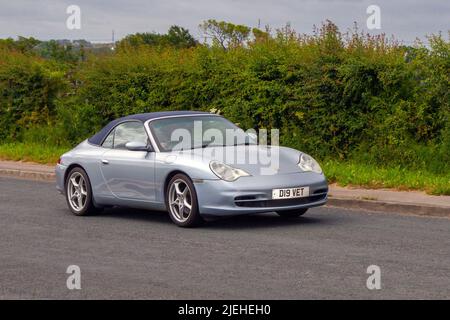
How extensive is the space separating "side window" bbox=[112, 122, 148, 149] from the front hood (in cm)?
98

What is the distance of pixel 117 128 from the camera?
14.7 meters

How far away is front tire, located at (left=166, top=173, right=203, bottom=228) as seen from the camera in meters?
12.8

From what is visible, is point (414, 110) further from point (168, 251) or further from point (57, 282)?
point (57, 282)

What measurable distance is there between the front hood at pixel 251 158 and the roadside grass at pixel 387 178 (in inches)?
132

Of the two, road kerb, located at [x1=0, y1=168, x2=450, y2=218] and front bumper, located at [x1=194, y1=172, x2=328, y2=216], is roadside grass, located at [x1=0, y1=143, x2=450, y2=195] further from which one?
front bumper, located at [x1=194, y1=172, x2=328, y2=216]

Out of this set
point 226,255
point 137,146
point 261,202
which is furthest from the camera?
point 137,146

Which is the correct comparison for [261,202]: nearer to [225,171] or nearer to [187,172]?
[225,171]

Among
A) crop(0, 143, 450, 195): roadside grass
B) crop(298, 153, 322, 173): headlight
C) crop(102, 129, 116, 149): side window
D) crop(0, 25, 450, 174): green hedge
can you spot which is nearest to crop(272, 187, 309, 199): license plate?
crop(298, 153, 322, 173): headlight

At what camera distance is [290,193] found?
12.8 meters

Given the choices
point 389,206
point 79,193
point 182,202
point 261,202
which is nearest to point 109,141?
point 79,193

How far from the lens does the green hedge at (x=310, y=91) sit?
1880 centimetres

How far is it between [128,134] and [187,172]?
186 cm

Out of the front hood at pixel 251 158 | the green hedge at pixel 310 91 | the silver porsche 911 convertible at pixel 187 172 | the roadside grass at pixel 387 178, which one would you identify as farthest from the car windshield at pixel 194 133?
the green hedge at pixel 310 91

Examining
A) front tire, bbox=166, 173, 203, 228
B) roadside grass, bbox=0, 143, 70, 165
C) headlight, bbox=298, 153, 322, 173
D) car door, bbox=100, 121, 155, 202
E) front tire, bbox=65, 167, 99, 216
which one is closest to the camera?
front tire, bbox=166, 173, 203, 228
